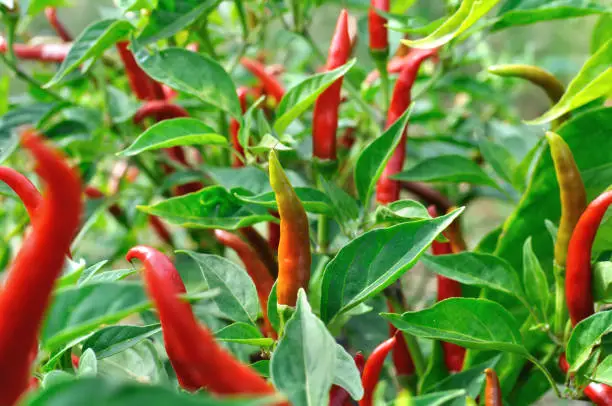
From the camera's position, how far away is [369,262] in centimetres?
57

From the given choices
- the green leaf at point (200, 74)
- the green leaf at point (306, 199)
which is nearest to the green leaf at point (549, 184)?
the green leaf at point (306, 199)

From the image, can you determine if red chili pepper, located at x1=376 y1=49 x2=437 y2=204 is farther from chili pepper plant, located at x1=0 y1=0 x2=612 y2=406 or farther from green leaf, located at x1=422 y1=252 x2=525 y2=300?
green leaf, located at x1=422 y1=252 x2=525 y2=300

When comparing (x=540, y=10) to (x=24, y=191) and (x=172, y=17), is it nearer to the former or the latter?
(x=172, y=17)

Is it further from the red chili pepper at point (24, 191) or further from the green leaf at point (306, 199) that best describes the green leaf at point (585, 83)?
the red chili pepper at point (24, 191)

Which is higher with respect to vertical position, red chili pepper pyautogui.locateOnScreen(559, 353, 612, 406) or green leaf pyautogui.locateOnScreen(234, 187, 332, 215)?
green leaf pyautogui.locateOnScreen(234, 187, 332, 215)

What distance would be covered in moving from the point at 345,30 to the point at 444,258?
0.32 meters

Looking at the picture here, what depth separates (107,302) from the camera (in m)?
0.34

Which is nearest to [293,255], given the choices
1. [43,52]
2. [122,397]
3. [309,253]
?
[309,253]

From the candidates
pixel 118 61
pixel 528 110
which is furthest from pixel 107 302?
pixel 528 110

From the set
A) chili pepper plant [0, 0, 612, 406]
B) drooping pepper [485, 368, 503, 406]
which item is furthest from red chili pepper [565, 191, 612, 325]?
drooping pepper [485, 368, 503, 406]

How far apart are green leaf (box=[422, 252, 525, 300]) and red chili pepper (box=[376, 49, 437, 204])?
163 millimetres

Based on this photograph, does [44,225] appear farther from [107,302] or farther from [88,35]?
[88,35]

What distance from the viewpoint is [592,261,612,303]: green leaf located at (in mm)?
610

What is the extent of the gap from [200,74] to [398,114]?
251 millimetres
